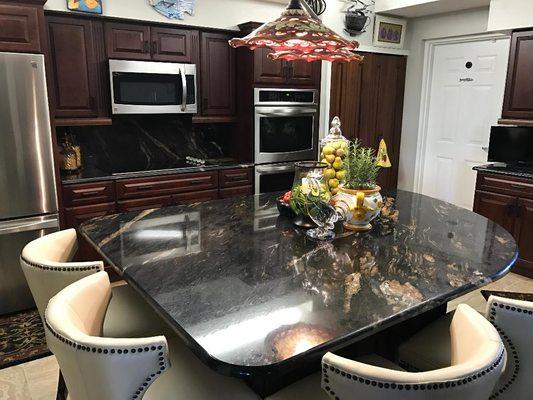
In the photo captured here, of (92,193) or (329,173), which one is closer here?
(329,173)

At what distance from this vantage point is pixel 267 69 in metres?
4.11

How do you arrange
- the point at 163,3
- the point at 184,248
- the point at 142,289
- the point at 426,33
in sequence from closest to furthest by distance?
the point at 142,289
the point at 184,248
the point at 163,3
the point at 426,33

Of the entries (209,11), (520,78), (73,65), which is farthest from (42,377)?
(520,78)

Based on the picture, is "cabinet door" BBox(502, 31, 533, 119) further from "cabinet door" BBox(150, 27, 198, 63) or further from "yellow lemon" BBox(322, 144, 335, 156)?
"cabinet door" BBox(150, 27, 198, 63)

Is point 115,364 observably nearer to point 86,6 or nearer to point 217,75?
point 86,6

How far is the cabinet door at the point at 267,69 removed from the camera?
403 centimetres

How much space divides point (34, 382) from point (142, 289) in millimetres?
1421

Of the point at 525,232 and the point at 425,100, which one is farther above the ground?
the point at 425,100

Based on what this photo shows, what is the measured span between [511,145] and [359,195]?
2.70 metres

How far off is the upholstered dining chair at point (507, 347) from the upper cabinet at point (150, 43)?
10.1ft

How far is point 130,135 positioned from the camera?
4090 mm

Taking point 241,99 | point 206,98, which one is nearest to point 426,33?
point 241,99

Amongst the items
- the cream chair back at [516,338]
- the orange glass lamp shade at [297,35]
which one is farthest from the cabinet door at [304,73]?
the cream chair back at [516,338]

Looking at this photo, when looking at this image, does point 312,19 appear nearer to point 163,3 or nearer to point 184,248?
point 184,248
